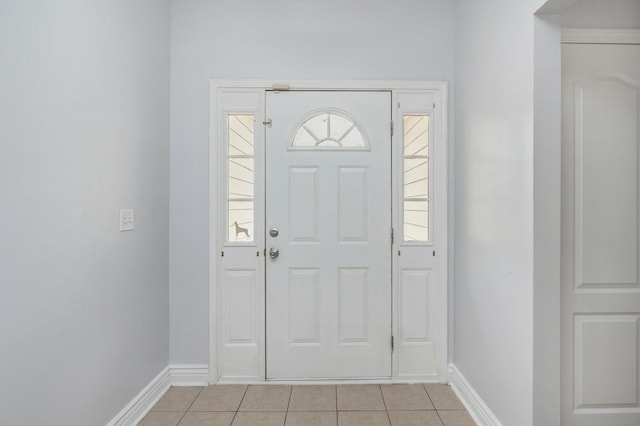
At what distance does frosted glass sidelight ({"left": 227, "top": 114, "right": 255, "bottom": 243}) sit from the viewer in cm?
237

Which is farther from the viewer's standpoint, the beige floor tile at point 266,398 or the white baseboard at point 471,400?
the beige floor tile at point 266,398

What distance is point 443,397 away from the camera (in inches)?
86.7

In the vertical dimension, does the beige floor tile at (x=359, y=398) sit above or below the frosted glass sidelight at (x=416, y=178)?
below

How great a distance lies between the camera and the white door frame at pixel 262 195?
2.35 metres

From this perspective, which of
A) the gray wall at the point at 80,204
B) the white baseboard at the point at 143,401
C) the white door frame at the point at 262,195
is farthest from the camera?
the white door frame at the point at 262,195

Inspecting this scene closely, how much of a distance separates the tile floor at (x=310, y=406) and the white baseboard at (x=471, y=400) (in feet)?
0.14

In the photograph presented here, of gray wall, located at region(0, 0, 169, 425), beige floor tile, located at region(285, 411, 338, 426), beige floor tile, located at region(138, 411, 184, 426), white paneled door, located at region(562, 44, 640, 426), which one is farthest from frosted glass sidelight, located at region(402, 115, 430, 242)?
beige floor tile, located at region(138, 411, 184, 426)

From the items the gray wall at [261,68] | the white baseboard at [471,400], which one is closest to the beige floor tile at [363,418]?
the white baseboard at [471,400]

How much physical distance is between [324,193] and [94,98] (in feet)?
4.58

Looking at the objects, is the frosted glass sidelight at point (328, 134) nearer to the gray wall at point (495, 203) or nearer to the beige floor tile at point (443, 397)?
the gray wall at point (495, 203)

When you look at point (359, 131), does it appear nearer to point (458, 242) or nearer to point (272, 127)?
point (272, 127)

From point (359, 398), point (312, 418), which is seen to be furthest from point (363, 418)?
point (312, 418)

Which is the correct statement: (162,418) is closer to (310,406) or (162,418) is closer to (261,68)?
(310,406)

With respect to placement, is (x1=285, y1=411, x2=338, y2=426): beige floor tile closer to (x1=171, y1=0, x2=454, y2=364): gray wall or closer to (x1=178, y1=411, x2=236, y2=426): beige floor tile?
(x1=178, y1=411, x2=236, y2=426): beige floor tile
